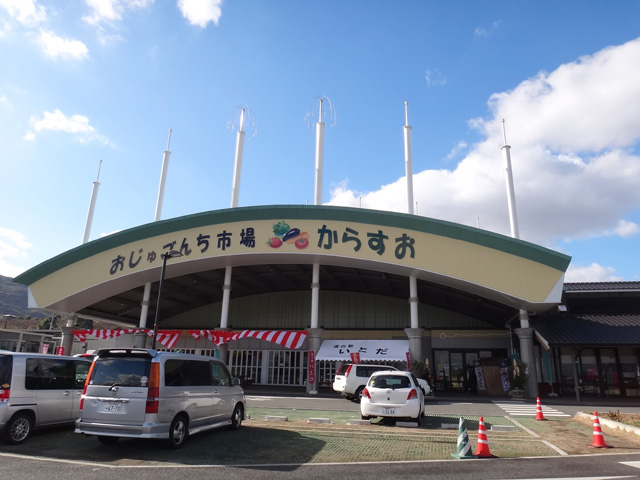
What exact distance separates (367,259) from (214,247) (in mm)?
9022

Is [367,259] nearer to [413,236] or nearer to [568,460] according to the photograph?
[413,236]

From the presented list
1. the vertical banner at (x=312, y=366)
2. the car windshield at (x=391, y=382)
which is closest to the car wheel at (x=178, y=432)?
the car windshield at (x=391, y=382)

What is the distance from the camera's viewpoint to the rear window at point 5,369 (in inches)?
350

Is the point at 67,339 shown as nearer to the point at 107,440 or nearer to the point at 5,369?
the point at 5,369

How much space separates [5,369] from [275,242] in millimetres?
17193

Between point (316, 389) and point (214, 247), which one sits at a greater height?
point (214, 247)

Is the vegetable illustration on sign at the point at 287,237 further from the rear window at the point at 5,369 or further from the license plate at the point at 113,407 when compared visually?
the license plate at the point at 113,407

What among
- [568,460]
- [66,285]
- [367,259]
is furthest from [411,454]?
[66,285]

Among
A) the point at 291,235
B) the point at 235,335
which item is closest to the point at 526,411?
the point at 291,235

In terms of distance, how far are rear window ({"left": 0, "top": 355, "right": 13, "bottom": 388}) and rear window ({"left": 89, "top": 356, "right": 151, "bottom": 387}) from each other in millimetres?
1762

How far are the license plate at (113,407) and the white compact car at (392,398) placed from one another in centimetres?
652

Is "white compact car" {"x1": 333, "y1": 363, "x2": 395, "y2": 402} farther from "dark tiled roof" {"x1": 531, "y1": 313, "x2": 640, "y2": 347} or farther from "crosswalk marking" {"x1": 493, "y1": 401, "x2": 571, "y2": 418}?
"dark tiled roof" {"x1": 531, "y1": 313, "x2": 640, "y2": 347}

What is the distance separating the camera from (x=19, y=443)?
29.8 feet

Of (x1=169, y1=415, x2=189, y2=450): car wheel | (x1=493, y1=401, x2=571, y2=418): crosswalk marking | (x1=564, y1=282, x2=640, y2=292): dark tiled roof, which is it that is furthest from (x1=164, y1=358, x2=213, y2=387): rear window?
(x1=564, y1=282, x2=640, y2=292): dark tiled roof
